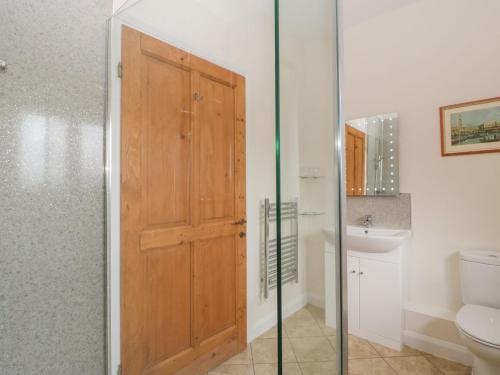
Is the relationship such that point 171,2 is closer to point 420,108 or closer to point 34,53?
point 34,53

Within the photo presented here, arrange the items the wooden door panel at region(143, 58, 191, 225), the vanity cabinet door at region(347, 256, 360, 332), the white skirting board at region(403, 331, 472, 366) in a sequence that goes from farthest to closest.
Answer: the vanity cabinet door at region(347, 256, 360, 332), the white skirting board at region(403, 331, 472, 366), the wooden door panel at region(143, 58, 191, 225)

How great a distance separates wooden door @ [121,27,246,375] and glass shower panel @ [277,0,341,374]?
33.3 inches

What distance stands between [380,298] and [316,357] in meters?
1.37

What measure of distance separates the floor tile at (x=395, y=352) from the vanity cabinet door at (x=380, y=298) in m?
0.09

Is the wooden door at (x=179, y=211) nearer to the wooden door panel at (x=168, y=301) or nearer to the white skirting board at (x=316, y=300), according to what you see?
the wooden door panel at (x=168, y=301)

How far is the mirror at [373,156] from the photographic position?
2309 mm

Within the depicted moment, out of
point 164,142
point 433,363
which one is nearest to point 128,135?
point 164,142

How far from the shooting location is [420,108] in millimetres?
2180

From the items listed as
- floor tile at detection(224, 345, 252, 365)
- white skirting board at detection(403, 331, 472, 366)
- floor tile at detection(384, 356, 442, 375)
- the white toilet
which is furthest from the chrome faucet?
floor tile at detection(224, 345, 252, 365)

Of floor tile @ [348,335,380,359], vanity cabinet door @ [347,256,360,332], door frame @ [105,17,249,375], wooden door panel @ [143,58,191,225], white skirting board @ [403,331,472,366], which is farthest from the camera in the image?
vanity cabinet door @ [347,256,360,332]

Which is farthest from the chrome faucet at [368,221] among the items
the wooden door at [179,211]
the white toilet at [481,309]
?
the wooden door at [179,211]

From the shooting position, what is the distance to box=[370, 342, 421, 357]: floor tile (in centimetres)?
195

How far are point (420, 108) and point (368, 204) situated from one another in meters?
0.87

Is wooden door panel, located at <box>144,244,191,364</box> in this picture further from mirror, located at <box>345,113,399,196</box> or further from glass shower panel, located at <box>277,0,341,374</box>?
mirror, located at <box>345,113,399,196</box>
